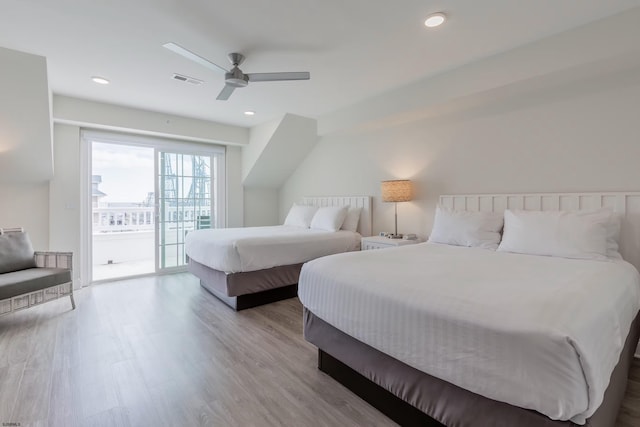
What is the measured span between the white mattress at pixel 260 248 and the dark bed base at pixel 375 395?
4.84 feet

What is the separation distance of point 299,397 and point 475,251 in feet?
5.86

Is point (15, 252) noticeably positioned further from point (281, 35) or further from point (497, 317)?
point (497, 317)

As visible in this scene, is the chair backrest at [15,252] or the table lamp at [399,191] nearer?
the chair backrest at [15,252]

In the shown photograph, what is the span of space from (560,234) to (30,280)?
4650 millimetres

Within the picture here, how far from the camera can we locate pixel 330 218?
432 cm

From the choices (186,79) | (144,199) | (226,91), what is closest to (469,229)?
(226,91)

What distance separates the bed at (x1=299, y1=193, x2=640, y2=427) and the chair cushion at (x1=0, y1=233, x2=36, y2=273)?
323 centimetres

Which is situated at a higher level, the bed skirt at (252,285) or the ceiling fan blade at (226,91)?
the ceiling fan blade at (226,91)

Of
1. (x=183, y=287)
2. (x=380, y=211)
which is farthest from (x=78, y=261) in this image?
(x=380, y=211)

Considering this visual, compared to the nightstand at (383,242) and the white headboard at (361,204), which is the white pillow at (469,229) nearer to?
the nightstand at (383,242)

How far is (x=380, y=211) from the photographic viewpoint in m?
4.29

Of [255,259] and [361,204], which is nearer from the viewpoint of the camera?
[255,259]

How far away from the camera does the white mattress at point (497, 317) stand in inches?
40.3

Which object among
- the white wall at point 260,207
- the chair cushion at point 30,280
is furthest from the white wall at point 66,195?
the white wall at point 260,207
